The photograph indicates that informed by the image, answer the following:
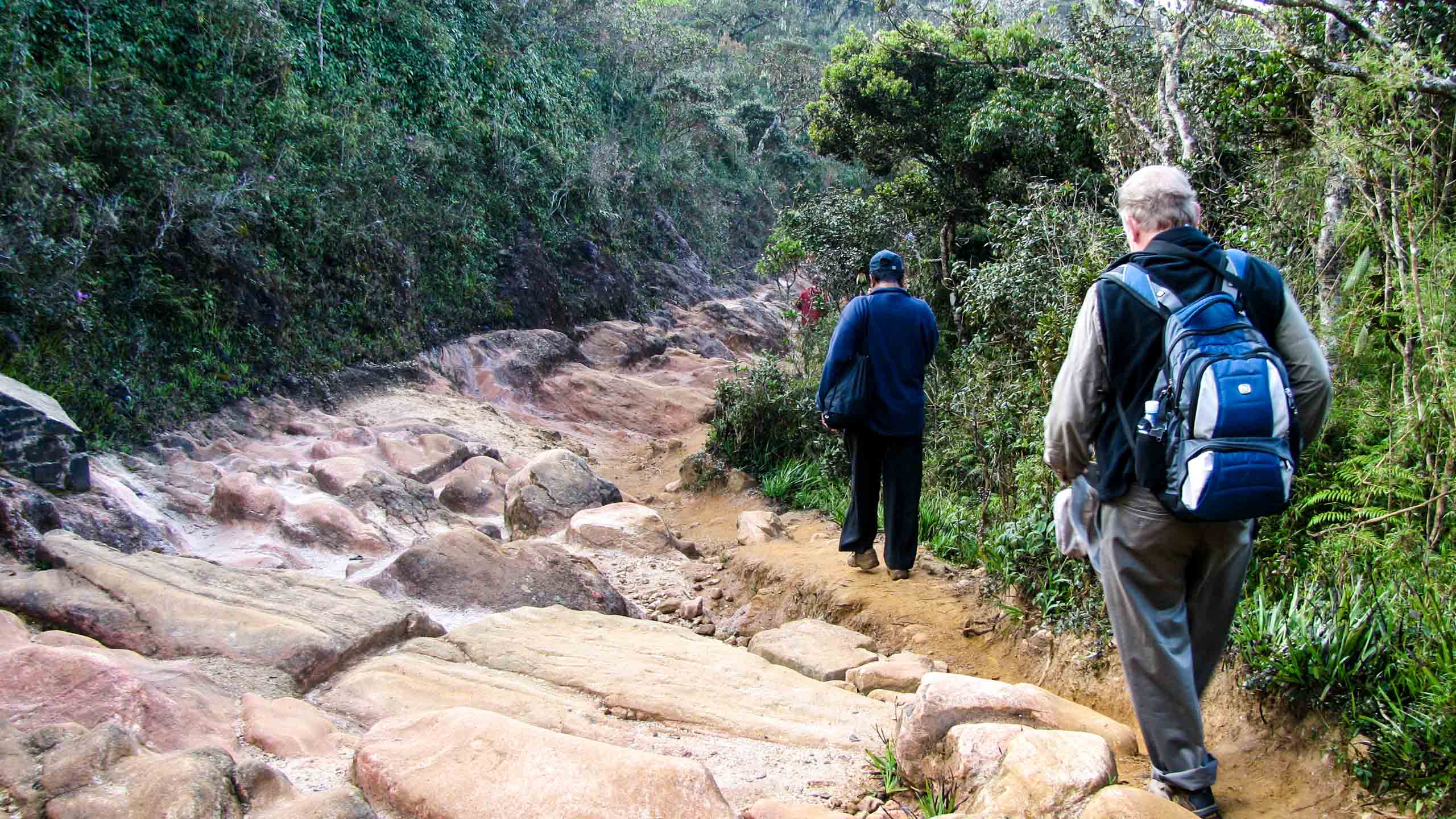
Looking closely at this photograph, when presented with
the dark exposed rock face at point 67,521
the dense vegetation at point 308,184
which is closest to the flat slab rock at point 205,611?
the dark exposed rock face at point 67,521

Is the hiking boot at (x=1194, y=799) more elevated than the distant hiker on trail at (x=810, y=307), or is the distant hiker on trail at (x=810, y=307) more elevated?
the distant hiker on trail at (x=810, y=307)

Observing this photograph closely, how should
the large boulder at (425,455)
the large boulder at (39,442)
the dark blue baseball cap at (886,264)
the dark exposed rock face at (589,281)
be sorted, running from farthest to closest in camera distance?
the dark exposed rock face at (589,281) → the large boulder at (425,455) → the large boulder at (39,442) → the dark blue baseball cap at (886,264)

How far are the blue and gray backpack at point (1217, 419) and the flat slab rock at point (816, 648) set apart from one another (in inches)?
83.1

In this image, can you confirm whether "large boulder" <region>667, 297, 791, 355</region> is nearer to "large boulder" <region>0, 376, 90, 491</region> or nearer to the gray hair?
"large boulder" <region>0, 376, 90, 491</region>

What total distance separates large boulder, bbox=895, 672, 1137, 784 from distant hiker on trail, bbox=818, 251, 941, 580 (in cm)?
228

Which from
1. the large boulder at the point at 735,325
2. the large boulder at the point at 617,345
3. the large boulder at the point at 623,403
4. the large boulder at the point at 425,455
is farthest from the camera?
the large boulder at the point at 735,325

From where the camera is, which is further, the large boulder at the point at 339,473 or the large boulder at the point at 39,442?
the large boulder at the point at 339,473

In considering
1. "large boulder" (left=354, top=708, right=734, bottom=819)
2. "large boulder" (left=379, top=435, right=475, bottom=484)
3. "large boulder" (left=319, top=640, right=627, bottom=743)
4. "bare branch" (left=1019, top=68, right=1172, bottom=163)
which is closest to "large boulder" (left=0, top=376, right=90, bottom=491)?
"large boulder" (left=379, top=435, right=475, bottom=484)

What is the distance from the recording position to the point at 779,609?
5.66 meters

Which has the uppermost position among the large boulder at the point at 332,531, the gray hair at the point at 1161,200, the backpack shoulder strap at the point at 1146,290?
the gray hair at the point at 1161,200

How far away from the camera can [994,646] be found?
4477 millimetres

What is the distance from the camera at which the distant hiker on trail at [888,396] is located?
516 centimetres

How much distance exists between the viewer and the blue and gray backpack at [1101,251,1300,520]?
2.24m

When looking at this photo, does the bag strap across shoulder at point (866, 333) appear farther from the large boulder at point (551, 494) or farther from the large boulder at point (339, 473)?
the large boulder at point (339, 473)
